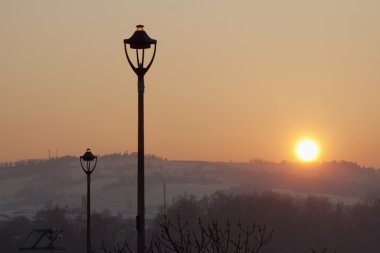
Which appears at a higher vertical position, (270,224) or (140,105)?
(140,105)

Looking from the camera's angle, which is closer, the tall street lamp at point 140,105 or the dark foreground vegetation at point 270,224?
the tall street lamp at point 140,105

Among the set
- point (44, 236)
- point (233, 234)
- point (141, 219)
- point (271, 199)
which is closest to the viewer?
point (141, 219)

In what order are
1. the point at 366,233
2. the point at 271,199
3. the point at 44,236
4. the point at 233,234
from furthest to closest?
the point at 271,199 < the point at 366,233 < the point at 233,234 < the point at 44,236

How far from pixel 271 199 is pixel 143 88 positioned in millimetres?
147153

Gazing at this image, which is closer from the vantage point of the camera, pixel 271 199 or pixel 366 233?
pixel 366 233

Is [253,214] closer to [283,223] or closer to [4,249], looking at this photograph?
[283,223]

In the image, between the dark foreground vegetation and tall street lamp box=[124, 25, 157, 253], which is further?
the dark foreground vegetation

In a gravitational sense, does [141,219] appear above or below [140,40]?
below

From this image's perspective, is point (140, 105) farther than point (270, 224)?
No

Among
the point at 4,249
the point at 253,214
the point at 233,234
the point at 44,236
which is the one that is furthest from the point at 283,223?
the point at 44,236

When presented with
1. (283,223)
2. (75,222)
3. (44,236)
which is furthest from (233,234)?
(44,236)

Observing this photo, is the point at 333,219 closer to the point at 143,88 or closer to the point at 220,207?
the point at 220,207

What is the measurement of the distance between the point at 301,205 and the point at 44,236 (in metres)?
136

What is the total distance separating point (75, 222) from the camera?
162m
